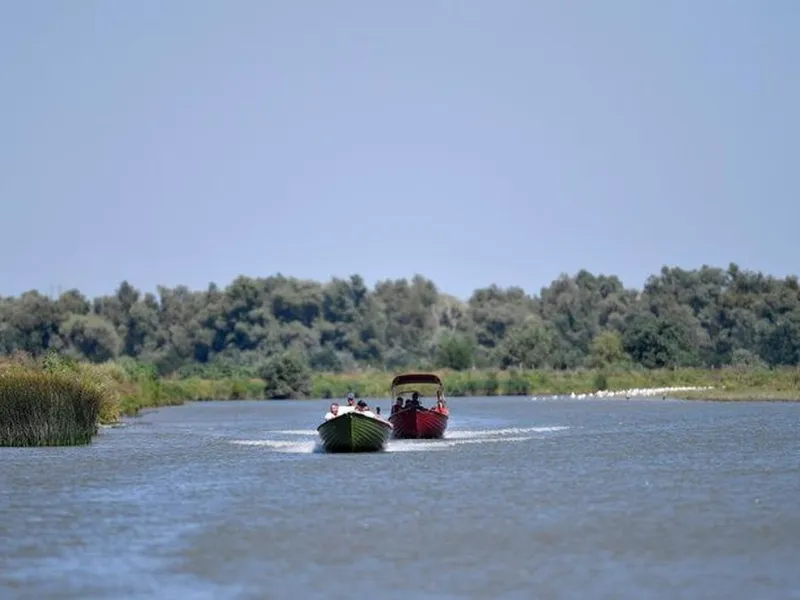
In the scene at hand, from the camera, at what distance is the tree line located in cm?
13075

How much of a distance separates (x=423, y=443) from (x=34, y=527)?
25.8 meters

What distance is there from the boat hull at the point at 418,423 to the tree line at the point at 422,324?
66696 mm

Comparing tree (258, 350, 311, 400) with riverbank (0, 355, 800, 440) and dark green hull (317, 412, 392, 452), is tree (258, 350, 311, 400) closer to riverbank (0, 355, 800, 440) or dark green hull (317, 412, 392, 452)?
riverbank (0, 355, 800, 440)

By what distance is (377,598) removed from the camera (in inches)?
809

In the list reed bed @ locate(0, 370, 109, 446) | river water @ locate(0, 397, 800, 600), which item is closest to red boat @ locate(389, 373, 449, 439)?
river water @ locate(0, 397, 800, 600)

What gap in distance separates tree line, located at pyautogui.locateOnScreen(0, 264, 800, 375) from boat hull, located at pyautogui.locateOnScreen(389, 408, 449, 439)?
66.7 m

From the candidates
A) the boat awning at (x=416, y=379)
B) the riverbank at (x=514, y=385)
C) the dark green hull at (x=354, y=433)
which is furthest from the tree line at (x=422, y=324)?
the dark green hull at (x=354, y=433)

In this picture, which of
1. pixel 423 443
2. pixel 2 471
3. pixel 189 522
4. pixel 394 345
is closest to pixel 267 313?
pixel 394 345

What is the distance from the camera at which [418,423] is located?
180 ft

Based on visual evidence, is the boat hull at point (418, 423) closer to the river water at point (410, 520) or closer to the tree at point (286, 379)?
the river water at point (410, 520)

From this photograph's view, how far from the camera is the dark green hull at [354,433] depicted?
45.8 metres

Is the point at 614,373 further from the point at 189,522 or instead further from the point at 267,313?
the point at 189,522

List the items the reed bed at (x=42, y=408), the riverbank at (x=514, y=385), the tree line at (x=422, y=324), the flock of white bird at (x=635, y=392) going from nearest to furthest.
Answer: the reed bed at (x=42, y=408)
the riverbank at (x=514, y=385)
the flock of white bird at (x=635, y=392)
the tree line at (x=422, y=324)

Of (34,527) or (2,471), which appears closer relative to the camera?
(34,527)
